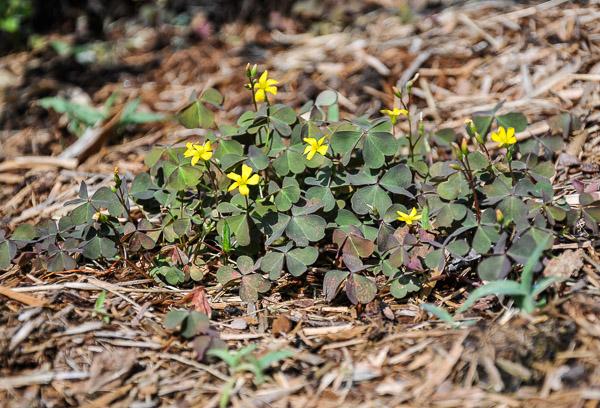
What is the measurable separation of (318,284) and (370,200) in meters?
0.45

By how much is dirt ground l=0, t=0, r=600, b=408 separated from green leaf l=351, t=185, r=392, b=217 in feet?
1.23

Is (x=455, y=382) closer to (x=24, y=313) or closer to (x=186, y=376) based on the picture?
(x=186, y=376)

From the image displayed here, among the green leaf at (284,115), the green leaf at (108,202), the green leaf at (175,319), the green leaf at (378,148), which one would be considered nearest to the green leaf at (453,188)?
the green leaf at (378,148)

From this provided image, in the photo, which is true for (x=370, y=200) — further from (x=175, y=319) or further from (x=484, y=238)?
(x=175, y=319)

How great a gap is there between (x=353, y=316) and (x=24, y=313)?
1.29 metres

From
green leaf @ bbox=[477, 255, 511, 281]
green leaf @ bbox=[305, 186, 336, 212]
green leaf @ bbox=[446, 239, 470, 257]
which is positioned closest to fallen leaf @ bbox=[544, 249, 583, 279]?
green leaf @ bbox=[477, 255, 511, 281]

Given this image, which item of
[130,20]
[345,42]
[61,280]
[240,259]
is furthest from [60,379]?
[130,20]

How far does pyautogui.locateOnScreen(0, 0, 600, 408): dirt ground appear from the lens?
2.06 m

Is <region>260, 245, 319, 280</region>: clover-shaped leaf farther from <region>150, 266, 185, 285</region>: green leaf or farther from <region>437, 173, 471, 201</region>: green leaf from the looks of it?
<region>437, 173, 471, 201</region>: green leaf

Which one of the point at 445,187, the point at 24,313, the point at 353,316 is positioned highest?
the point at 445,187

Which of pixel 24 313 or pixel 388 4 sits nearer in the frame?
pixel 24 313

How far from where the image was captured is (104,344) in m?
2.33

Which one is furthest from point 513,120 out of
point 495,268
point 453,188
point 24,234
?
point 24,234

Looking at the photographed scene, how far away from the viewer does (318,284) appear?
108 inches
